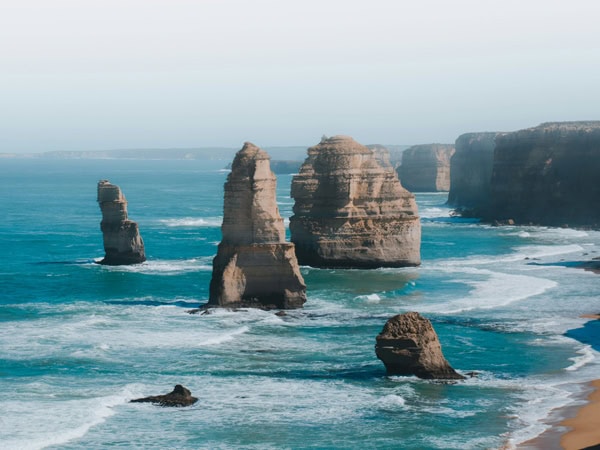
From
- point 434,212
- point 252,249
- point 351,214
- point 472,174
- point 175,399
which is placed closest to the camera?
point 175,399

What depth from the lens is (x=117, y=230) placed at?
68.2 meters

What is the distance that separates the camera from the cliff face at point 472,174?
142625 mm

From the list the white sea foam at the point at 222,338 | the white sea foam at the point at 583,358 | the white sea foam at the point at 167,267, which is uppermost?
the white sea foam at the point at 167,267

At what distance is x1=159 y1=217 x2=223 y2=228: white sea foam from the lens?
356 ft

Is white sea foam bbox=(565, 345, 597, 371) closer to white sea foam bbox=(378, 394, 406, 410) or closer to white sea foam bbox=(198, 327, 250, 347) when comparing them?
white sea foam bbox=(378, 394, 406, 410)

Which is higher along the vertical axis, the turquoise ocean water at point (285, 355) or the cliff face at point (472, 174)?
the cliff face at point (472, 174)

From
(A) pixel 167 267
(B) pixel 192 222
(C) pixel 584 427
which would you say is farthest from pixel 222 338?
(B) pixel 192 222

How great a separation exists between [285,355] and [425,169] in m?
139

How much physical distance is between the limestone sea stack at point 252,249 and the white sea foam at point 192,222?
55.4m

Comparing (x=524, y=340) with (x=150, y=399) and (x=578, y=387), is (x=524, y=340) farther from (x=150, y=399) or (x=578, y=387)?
(x=150, y=399)

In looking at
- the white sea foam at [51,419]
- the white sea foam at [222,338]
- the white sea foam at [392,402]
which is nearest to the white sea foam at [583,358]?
the white sea foam at [392,402]

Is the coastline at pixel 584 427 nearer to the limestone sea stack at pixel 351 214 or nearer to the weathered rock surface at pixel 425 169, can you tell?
the limestone sea stack at pixel 351 214

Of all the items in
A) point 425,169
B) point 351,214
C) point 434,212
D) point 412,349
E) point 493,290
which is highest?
point 425,169

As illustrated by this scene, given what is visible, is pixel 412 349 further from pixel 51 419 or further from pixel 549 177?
pixel 549 177
